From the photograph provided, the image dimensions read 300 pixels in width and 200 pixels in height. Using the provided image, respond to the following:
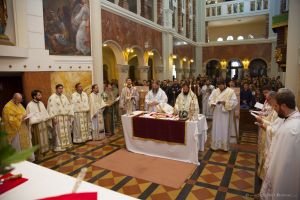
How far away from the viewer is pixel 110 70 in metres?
15.9

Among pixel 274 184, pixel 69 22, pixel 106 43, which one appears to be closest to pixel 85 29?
pixel 69 22

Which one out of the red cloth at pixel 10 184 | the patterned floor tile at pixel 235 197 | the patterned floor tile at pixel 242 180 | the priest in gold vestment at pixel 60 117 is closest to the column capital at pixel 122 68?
the priest in gold vestment at pixel 60 117

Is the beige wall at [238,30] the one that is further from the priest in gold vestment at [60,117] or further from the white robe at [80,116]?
the priest in gold vestment at [60,117]

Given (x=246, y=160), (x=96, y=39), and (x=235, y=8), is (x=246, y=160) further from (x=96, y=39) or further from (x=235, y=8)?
(x=235, y=8)

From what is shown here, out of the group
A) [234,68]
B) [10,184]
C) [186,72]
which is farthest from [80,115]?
[234,68]

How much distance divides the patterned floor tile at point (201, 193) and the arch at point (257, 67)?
23.0 meters

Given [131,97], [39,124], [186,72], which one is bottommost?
[39,124]

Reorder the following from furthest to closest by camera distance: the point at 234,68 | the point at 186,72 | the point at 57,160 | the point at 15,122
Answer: the point at 234,68 → the point at 186,72 → the point at 57,160 → the point at 15,122

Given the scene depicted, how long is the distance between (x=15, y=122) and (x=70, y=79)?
2.98m

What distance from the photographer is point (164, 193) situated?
405cm

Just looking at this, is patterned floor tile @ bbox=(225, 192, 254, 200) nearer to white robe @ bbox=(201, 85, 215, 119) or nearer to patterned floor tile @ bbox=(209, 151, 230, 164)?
patterned floor tile @ bbox=(209, 151, 230, 164)

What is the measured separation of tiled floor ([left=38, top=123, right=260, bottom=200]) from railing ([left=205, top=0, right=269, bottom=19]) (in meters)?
20.5

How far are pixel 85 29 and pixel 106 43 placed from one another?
7.12 ft

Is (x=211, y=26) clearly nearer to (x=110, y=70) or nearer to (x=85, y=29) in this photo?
(x=110, y=70)
